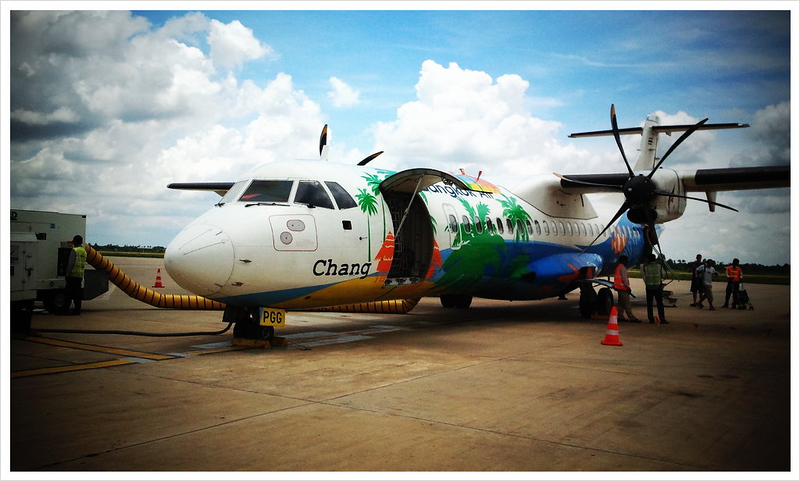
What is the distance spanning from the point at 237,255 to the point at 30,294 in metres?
3.91

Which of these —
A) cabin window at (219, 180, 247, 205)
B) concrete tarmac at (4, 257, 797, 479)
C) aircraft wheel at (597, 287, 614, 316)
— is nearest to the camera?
concrete tarmac at (4, 257, 797, 479)

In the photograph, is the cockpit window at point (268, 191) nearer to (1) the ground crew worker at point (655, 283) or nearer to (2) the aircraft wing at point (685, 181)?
(2) the aircraft wing at point (685, 181)

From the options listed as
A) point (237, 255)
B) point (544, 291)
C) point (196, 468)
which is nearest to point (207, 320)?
point (237, 255)

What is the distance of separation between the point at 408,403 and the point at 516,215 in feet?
29.7

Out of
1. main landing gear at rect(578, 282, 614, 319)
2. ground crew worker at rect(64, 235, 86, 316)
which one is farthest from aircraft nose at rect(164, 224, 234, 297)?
main landing gear at rect(578, 282, 614, 319)

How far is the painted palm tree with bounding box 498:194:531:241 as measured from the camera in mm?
14742

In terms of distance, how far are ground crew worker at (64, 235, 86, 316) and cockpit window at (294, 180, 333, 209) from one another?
7.07m

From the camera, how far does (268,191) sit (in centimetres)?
1007

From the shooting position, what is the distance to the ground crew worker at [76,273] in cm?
1434

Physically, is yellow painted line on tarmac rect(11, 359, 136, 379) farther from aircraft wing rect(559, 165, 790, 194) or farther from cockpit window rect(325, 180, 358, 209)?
aircraft wing rect(559, 165, 790, 194)

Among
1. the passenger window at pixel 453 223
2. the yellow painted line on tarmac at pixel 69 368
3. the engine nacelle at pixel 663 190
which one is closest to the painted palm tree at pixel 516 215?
the passenger window at pixel 453 223

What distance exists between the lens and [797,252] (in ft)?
14.4

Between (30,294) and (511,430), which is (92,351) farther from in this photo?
(511,430)

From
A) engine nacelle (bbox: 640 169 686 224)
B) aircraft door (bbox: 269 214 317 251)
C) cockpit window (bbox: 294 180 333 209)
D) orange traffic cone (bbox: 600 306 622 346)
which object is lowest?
orange traffic cone (bbox: 600 306 622 346)
